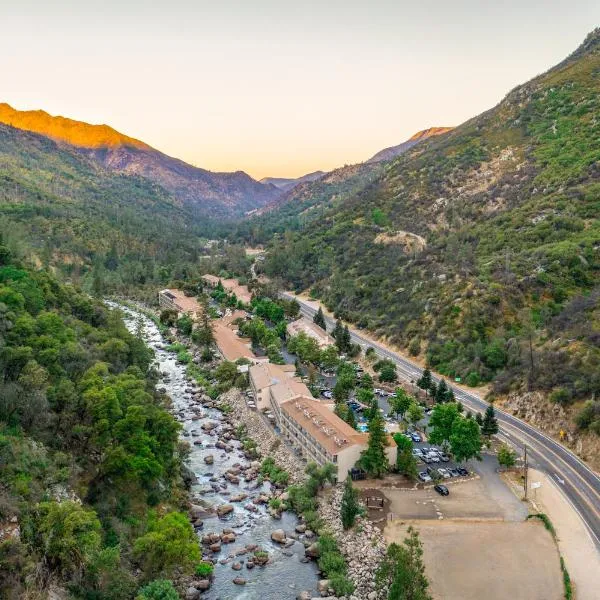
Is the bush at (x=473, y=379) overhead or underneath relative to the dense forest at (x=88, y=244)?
underneath

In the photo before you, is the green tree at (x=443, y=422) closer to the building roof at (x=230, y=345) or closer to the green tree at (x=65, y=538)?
the green tree at (x=65, y=538)

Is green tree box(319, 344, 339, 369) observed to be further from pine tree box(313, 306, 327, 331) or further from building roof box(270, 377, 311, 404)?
pine tree box(313, 306, 327, 331)

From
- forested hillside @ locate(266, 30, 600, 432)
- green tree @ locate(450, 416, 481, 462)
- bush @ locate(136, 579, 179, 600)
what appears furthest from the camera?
forested hillside @ locate(266, 30, 600, 432)

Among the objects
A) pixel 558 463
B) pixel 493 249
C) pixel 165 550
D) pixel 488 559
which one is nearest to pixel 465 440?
pixel 558 463

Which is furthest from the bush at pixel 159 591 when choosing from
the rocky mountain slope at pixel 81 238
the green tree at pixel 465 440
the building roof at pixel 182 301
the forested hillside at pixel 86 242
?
the rocky mountain slope at pixel 81 238

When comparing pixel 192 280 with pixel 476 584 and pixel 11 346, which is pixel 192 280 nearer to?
pixel 11 346

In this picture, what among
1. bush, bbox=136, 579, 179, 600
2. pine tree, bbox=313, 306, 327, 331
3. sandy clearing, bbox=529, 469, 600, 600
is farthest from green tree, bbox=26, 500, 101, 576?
pine tree, bbox=313, 306, 327, 331

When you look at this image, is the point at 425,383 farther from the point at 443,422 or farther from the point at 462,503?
the point at 462,503
